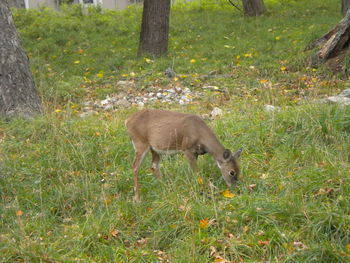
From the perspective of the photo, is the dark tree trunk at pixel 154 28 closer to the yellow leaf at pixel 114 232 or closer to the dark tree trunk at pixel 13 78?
the dark tree trunk at pixel 13 78

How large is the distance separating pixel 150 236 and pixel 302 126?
2.76 meters

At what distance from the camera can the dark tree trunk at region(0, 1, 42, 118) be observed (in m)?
8.80

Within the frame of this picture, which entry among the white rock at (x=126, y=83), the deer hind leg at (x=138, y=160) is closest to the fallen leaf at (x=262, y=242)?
the deer hind leg at (x=138, y=160)

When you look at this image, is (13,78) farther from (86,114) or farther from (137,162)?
(137,162)

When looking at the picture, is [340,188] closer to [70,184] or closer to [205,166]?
[205,166]

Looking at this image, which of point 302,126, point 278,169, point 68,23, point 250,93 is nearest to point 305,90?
point 250,93

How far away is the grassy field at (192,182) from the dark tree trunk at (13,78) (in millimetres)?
463

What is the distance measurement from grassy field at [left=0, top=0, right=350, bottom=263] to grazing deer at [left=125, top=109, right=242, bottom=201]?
0.83ft

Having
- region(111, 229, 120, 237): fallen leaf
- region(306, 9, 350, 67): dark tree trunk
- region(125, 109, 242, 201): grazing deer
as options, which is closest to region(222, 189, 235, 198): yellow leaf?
region(125, 109, 242, 201): grazing deer

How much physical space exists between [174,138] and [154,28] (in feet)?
25.1

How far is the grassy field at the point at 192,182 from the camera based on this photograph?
15.3 feet

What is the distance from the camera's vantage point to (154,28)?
13336 mm

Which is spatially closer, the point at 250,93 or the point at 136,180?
the point at 136,180

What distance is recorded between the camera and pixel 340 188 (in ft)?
17.0
